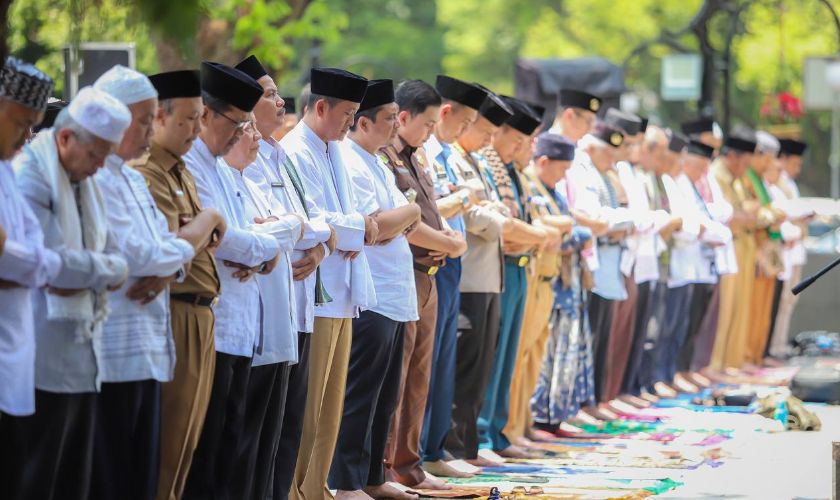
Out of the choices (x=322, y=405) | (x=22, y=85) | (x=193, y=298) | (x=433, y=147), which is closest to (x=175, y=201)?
(x=193, y=298)

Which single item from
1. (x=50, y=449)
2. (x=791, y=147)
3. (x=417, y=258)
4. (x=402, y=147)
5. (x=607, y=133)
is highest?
(x=791, y=147)

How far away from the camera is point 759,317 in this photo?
17031 mm

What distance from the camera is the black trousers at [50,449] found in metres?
5.34

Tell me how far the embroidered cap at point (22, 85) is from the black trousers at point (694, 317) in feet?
32.8

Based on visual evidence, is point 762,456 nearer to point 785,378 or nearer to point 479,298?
point 479,298

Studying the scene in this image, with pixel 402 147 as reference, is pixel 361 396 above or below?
below

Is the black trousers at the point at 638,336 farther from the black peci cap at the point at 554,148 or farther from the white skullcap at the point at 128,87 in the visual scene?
the white skullcap at the point at 128,87

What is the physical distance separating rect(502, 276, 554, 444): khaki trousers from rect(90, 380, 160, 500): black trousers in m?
4.90

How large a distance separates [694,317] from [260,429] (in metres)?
8.76

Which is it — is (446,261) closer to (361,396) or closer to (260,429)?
(361,396)

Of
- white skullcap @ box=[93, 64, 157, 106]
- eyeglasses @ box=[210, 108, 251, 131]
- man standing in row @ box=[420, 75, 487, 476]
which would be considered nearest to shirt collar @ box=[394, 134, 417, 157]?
man standing in row @ box=[420, 75, 487, 476]

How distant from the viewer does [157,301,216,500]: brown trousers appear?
6.12m

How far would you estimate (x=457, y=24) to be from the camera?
4997 centimetres

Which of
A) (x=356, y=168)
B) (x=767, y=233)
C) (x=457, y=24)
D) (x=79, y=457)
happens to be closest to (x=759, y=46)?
(x=457, y=24)
